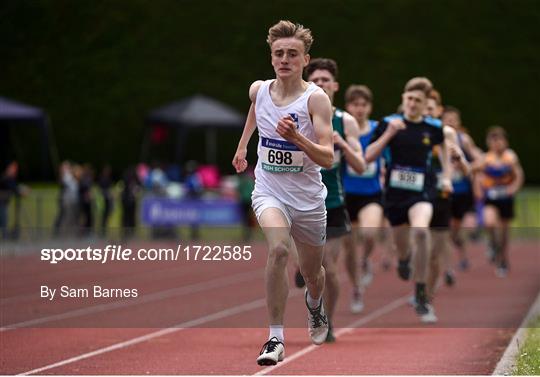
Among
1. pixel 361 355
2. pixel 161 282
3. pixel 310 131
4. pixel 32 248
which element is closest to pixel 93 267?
pixel 32 248

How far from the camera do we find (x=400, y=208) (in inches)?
506

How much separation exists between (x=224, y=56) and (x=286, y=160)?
19.6 metres

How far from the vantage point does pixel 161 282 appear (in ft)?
62.2

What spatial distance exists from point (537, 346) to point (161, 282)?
9.70m

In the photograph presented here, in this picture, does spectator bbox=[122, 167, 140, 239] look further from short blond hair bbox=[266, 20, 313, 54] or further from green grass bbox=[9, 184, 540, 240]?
short blond hair bbox=[266, 20, 313, 54]

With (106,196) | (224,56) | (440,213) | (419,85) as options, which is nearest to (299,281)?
(419,85)

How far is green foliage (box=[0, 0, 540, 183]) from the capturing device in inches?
678

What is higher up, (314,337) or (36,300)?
(314,337)

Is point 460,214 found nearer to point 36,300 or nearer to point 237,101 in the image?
point 36,300

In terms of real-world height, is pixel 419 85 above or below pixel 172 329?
above

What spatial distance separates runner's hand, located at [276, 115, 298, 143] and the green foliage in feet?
23.7

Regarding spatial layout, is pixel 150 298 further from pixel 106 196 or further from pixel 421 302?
pixel 106 196

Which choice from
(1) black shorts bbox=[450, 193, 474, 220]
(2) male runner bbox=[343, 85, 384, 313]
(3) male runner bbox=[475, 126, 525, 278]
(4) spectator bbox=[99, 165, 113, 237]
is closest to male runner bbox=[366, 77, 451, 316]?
(2) male runner bbox=[343, 85, 384, 313]

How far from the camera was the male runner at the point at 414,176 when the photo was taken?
12594 mm
